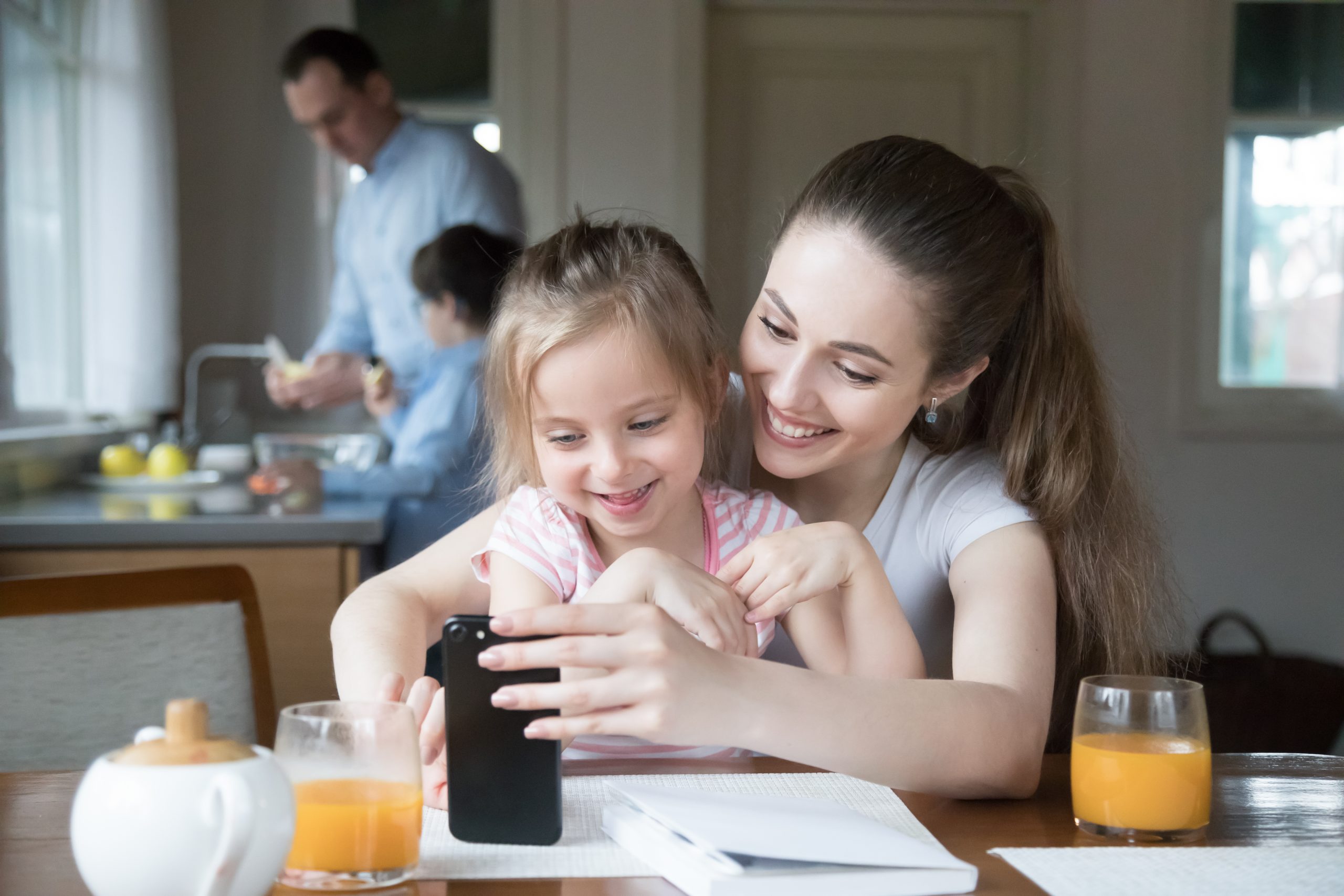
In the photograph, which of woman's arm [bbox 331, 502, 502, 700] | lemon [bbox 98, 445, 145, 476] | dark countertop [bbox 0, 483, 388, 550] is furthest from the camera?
lemon [bbox 98, 445, 145, 476]

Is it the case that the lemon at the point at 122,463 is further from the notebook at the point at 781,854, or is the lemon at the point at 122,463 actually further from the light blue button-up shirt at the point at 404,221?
the notebook at the point at 781,854

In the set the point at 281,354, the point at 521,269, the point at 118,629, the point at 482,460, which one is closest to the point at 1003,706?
the point at 521,269

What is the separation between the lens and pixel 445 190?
360cm

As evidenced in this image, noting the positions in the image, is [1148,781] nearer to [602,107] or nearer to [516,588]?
[516,588]

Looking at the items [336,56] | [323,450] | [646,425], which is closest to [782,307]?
[646,425]

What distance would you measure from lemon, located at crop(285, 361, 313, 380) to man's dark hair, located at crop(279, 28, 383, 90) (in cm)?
82

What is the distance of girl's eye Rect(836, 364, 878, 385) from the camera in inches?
50.6

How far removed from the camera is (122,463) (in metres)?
3.12

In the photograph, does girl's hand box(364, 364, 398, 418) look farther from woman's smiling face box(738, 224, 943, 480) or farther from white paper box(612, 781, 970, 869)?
white paper box(612, 781, 970, 869)

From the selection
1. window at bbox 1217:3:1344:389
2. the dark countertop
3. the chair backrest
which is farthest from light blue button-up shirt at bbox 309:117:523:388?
window at bbox 1217:3:1344:389

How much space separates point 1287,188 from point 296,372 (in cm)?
351

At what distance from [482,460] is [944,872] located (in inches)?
78.4

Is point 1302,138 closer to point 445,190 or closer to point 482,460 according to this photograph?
point 445,190

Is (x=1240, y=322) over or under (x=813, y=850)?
over
